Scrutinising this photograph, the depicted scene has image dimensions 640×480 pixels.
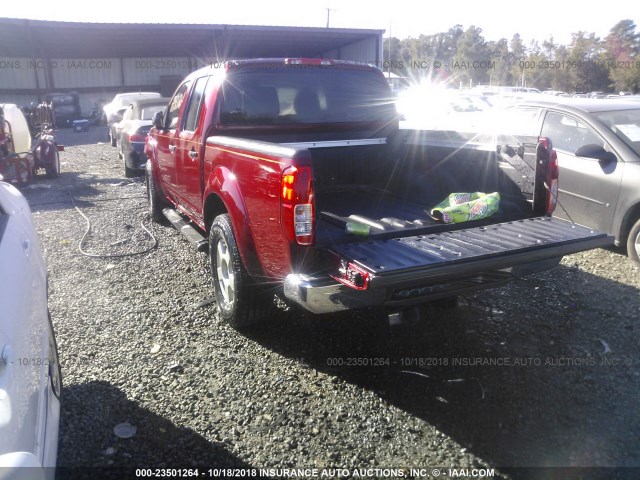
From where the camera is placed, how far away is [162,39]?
3256 cm

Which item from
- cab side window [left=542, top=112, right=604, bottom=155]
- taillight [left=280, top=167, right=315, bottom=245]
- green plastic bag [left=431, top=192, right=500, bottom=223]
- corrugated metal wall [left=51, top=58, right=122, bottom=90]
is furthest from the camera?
corrugated metal wall [left=51, top=58, right=122, bottom=90]

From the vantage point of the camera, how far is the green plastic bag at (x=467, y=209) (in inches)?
158

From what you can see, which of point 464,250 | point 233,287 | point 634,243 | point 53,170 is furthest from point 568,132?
point 53,170

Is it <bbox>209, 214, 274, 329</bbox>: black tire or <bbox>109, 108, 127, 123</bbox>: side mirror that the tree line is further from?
<bbox>209, 214, 274, 329</bbox>: black tire

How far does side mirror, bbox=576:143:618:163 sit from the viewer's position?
5.82m

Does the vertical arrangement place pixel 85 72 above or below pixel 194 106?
above

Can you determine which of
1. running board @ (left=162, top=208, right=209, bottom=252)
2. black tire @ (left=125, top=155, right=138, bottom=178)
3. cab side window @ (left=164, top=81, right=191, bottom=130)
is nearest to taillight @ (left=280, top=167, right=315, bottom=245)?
running board @ (left=162, top=208, right=209, bottom=252)

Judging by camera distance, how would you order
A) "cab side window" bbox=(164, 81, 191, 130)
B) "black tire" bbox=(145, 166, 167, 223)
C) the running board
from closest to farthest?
the running board → "cab side window" bbox=(164, 81, 191, 130) → "black tire" bbox=(145, 166, 167, 223)

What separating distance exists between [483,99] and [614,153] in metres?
12.1

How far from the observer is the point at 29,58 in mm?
34500

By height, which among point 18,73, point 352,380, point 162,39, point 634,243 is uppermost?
point 162,39

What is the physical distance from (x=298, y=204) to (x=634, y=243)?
13.5 ft

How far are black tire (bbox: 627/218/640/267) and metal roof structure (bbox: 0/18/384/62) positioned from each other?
25.8 meters

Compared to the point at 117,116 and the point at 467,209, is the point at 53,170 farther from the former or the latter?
the point at 467,209
